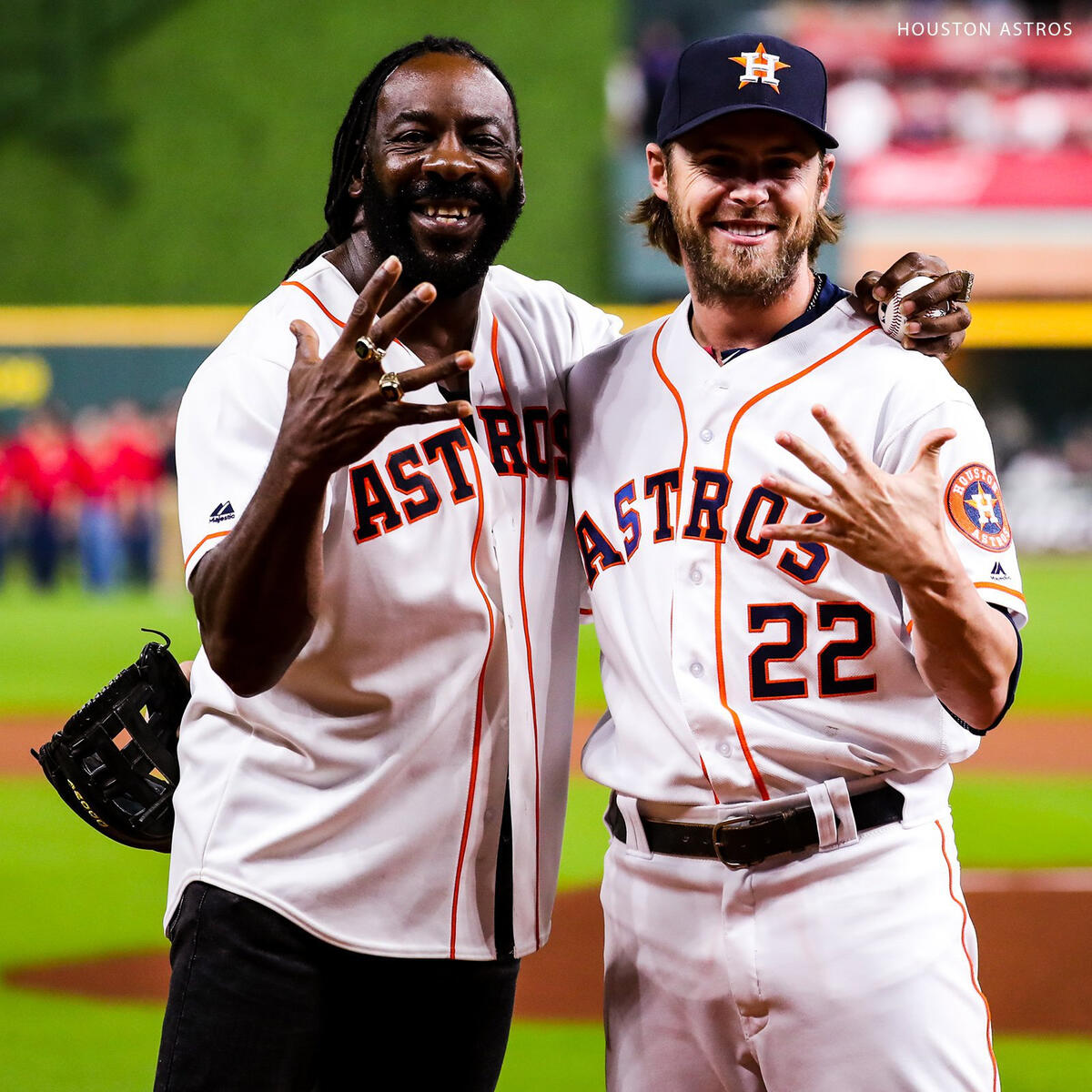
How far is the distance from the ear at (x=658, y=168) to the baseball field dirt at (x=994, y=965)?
278cm

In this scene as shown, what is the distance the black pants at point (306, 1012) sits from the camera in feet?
7.89

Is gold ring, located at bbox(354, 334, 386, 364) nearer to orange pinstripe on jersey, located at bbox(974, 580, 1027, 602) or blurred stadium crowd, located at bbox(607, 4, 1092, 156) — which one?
orange pinstripe on jersey, located at bbox(974, 580, 1027, 602)

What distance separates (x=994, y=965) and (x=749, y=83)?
347 centimetres

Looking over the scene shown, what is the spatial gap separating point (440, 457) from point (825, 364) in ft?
2.19

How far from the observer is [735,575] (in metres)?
2.50

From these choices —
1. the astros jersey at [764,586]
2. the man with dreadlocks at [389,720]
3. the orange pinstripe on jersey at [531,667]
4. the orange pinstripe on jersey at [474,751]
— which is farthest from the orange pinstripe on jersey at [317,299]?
the astros jersey at [764,586]

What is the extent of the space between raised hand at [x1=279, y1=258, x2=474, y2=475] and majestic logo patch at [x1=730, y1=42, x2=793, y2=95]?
772 millimetres

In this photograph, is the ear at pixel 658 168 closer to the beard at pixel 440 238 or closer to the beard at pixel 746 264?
the beard at pixel 746 264

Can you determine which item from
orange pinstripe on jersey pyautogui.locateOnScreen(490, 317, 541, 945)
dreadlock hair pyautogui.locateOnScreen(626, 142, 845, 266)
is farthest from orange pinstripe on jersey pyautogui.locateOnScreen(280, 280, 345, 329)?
dreadlock hair pyautogui.locateOnScreen(626, 142, 845, 266)

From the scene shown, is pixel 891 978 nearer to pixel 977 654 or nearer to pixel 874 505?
pixel 977 654

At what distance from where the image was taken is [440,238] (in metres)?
2.54

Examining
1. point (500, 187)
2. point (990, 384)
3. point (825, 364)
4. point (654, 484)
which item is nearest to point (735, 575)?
point (654, 484)

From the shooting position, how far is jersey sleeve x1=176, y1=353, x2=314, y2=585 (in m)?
2.36

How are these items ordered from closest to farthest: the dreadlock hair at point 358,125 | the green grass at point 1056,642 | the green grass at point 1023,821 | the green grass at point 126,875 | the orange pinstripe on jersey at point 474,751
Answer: the orange pinstripe on jersey at point 474,751 → the dreadlock hair at point 358,125 → the green grass at point 126,875 → the green grass at point 1023,821 → the green grass at point 1056,642
